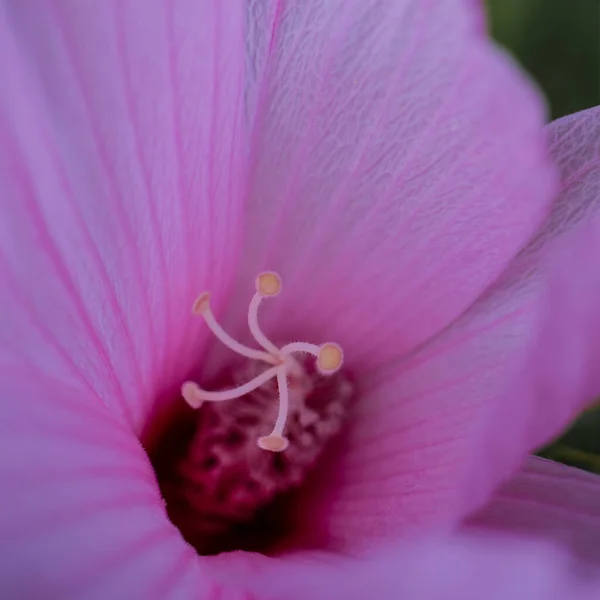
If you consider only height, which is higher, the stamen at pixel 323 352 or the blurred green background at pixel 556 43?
the blurred green background at pixel 556 43

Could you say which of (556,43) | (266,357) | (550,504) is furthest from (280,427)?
(556,43)

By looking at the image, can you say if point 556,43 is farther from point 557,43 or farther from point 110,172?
point 110,172

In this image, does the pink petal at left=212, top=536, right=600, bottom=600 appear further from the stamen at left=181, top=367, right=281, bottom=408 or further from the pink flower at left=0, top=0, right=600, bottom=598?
the stamen at left=181, top=367, right=281, bottom=408

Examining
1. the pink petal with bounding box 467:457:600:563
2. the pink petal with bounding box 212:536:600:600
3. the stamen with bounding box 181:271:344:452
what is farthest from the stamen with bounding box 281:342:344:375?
the pink petal with bounding box 212:536:600:600

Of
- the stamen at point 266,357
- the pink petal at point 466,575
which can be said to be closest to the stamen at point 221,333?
the stamen at point 266,357

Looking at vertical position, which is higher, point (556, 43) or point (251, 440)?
point (556, 43)

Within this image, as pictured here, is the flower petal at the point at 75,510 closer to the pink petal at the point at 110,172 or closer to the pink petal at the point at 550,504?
the pink petal at the point at 110,172

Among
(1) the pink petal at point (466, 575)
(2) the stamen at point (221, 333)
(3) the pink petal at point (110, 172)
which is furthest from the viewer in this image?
(2) the stamen at point (221, 333)
